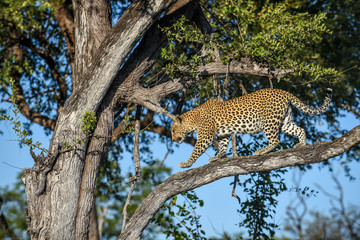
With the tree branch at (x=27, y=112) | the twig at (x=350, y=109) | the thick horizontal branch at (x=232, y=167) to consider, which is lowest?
the thick horizontal branch at (x=232, y=167)

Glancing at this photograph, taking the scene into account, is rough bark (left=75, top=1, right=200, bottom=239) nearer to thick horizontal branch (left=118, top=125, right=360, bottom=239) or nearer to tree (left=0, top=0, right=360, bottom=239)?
tree (left=0, top=0, right=360, bottom=239)

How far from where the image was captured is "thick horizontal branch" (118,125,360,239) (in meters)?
6.63

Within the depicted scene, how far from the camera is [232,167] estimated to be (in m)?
6.91

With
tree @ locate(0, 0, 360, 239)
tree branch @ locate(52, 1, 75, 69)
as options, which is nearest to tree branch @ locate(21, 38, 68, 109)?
tree branch @ locate(52, 1, 75, 69)

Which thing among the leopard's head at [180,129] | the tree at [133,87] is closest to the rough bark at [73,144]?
the tree at [133,87]

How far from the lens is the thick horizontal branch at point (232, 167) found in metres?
6.63

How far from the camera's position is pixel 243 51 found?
323 inches

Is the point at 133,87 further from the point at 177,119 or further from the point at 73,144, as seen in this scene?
the point at 73,144

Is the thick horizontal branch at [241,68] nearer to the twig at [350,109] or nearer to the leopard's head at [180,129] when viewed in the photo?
the leopard's head at [180,129]

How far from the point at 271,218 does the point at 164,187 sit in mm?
2854

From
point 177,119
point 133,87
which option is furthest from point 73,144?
point 177,119

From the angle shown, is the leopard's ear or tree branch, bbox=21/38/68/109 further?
tree branch, bbox=21/38/68/109

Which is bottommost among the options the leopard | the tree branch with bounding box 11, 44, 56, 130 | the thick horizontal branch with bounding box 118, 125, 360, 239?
the thick horizontal branch with bounding box 118, 125, 360, 239

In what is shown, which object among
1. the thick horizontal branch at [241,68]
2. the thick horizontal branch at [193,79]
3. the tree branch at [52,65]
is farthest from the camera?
the tree branch at [52,65]
